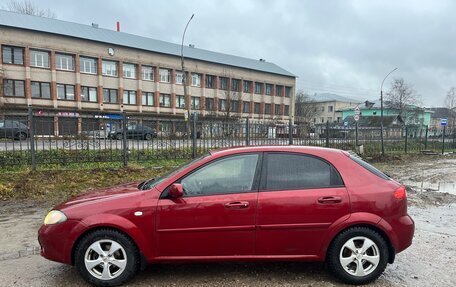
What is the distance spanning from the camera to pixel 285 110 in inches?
2518

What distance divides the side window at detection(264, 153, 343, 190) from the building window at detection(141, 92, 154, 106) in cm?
4514

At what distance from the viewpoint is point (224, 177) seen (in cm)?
383

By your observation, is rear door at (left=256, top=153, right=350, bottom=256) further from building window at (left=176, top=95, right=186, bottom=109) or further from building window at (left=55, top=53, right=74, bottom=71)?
building window at (left=176, top=95, right=186, bottom=109)

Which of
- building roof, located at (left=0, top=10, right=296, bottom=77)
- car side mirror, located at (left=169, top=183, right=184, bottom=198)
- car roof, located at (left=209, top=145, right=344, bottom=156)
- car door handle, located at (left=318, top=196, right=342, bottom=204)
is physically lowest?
car door handle, located at (left=318, top=196, right=342, bottom=204)

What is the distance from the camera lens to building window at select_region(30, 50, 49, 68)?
3816cm

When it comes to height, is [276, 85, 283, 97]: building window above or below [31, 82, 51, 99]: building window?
above

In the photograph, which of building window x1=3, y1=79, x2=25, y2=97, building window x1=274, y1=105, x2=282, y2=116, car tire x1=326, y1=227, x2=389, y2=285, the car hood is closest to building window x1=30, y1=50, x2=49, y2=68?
building window x1=3, y1=79, x2=25, y2=97

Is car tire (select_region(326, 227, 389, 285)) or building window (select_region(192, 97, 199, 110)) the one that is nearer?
car tire (select_region(326, 227, 389, 285))

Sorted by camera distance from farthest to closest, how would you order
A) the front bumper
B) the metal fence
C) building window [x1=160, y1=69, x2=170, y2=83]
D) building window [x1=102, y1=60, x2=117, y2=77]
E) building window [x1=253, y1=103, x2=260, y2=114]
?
1. building window [x1=253, y1=103, x2=260, y2=114]
2. building window [x1=160, y1=69, x2=170, y2=83]
3. building window [x1=102, y1=60, x2=117, y2=77]
4. the metal fence
5. the front bumper

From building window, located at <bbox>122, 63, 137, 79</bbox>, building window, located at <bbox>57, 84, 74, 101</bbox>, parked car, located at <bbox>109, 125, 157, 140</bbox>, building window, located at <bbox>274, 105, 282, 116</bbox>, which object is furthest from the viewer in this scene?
building window, located at <bbox>274, 105, 282, 116</bbox>

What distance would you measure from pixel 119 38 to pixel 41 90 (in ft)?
42.0

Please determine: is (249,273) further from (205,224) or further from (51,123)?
(51,123)

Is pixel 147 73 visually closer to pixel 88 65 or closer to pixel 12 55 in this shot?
pixel 88 65

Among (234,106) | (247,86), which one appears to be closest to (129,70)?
(234,106)
